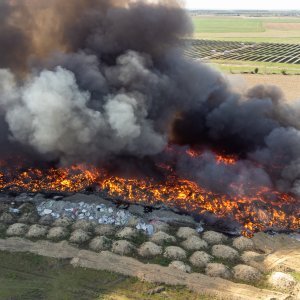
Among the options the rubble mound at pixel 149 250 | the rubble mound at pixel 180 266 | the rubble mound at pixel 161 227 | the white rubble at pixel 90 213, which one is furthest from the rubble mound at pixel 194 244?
the white rubble at pixel 90 213

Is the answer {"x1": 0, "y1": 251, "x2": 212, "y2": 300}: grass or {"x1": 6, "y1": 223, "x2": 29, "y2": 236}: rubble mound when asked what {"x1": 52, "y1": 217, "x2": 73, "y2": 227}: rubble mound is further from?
{"x1": 0, "y1": 251, "x2": 212, "y2": 300}: grass

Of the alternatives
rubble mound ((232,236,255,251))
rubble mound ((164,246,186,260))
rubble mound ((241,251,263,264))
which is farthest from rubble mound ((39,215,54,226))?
rubble mound ((241,251,263,264))

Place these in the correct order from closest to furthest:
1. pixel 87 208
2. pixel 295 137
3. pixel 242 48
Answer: pixel 87 208 → pixel 295 137 → pixel 242 48

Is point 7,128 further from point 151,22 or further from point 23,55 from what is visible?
point 151,22

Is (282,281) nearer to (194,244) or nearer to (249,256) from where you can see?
(249,256)

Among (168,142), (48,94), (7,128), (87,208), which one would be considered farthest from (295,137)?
(7,128)

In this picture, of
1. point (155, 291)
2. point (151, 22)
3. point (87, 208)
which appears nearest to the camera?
point (155, 291)
